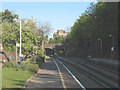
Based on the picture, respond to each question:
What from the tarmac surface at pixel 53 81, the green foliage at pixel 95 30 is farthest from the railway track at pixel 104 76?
the green foliage at pixel 95 30

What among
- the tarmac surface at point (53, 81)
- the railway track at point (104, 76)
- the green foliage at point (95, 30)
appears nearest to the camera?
the tarmac surface at point (53, 81)

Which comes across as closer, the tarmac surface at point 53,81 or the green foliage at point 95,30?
the tarmac surface at point 53,81

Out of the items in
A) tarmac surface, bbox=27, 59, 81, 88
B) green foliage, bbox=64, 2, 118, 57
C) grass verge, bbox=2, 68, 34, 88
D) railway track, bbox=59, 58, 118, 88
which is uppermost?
green foliage, bbox=64, 2, 118, 57

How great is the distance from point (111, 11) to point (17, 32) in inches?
1091

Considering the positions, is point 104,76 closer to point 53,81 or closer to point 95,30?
point 53,81

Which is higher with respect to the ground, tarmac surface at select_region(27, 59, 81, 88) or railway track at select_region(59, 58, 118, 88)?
tarmac surface at select_region(27, 59, 81, 88)

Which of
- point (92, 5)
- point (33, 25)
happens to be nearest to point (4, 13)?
point (33, 25)

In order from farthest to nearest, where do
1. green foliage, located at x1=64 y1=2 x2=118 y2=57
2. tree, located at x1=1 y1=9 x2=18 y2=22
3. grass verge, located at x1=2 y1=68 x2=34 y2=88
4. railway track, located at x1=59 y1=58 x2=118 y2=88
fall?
tree, located at x1=1 y1=9 x2=18 y2=22
green foliage, located at x1=64 y1=2 x2=118 y2=57
railway track, located at x1=59 y1=58 x2=118 y2=88
grass verge, located at x1=2 y1=68 x2=34 y2=88

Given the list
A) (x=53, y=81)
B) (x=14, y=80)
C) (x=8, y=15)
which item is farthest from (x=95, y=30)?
(x=14, y=80)

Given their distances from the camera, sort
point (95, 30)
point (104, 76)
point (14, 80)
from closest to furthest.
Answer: point (14, 80) < point (104, 76) < point (95, 30)

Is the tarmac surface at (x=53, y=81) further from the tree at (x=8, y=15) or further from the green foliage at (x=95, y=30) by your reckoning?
the tree at (x=8, y=15)

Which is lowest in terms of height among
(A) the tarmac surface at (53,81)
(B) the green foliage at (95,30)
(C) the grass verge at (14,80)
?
(A) the tarmac surface at (53,81)

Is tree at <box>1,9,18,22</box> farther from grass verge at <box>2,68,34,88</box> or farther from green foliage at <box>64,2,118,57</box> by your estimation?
grass verge at <box>2,68,34,88</box>

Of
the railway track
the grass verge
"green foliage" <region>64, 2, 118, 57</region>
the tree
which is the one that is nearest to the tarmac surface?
the grass verge
